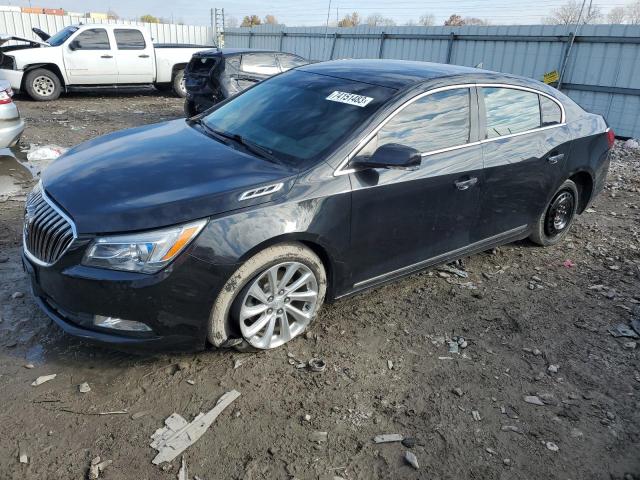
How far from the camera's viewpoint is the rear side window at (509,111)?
13.1ft

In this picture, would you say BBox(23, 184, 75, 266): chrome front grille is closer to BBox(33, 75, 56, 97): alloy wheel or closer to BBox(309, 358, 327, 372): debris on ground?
BBox(309, 358, 327, 372): debris on ground

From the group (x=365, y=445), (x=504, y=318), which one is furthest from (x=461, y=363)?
(x=365, y=445)

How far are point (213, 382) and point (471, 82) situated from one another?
2.86 m

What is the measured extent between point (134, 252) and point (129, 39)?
12565 millimetres

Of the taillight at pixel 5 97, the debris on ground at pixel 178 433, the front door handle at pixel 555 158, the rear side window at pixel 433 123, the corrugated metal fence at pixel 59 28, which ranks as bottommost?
the debris on ground at pixel 178 433

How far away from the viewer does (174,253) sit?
8.72ft

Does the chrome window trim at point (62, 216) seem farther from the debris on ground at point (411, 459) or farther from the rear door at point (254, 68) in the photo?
the rear door at point (254, 68)

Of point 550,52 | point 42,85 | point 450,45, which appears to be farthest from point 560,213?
point 42,85

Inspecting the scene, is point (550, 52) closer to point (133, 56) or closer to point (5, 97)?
point (133, 56)

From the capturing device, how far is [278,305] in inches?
125

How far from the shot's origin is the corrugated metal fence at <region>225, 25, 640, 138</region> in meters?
10.9

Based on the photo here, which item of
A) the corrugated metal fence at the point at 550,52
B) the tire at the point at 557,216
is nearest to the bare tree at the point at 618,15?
the corrugated metal fence at the point at 550,52

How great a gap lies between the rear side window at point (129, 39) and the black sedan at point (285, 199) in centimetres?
1056

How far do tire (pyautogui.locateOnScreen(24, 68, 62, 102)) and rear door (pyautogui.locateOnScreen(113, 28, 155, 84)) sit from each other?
1.54 meters
